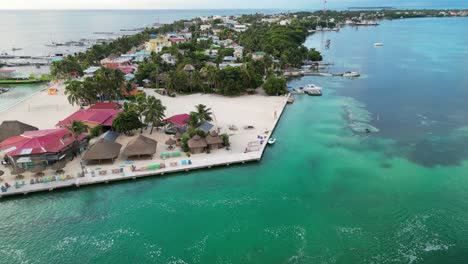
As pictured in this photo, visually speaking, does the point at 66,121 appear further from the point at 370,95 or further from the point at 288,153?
the point at 370,95

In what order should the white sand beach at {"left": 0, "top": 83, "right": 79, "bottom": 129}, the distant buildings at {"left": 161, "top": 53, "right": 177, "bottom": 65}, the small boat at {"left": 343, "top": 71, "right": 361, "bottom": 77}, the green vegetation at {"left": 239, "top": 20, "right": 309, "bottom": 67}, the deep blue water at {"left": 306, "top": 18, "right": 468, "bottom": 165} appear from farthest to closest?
the green vegetation at {"left": 239, "top": 20, "right": 309, "bottom": 67} → the distant buildings at {"left": 161, "top": 53, "right": 177, "bottom": 65} → the small boat at {"left": 343, "top": 71, "right": 361, "bottom": 77} → the white sand beach at {"left": 0, "top": 83, "right": 79, "bottom": 129} → the deep blue water at {"left": 306, "top": 18, "right": 468, "bottom": 165}

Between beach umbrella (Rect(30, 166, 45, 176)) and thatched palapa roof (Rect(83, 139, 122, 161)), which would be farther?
thatched palapa roof (Rect(83, 139, 122, 161))

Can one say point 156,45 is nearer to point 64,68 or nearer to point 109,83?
point 64,68

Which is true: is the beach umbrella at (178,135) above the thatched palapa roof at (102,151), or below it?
below

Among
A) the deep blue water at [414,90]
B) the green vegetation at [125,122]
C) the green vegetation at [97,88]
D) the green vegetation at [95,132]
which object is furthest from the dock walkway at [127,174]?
the green vegetation at [97,88]

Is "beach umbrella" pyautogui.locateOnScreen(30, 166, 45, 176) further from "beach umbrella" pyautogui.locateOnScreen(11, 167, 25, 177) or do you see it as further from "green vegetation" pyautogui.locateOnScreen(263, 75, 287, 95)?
"green vegetation" pyautogui.locateOnScreen(263, 75, 287, 95)

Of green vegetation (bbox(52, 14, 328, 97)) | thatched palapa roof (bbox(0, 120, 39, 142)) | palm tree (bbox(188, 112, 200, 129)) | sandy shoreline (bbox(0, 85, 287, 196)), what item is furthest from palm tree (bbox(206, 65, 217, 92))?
thatched palapa roof (bbox(0, 120, 39, 142))

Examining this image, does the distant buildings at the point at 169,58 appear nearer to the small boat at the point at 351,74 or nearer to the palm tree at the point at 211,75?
the palm tree at the point at 211,75

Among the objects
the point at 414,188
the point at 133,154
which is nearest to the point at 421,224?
the point at 414,188
